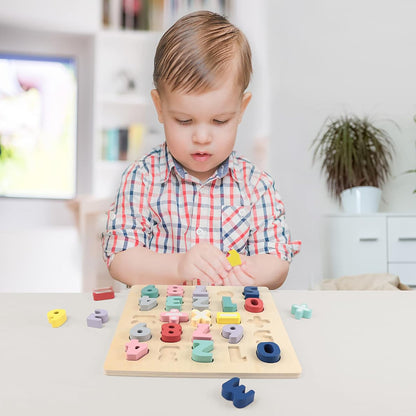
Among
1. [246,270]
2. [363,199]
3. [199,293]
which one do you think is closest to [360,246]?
[363,199]

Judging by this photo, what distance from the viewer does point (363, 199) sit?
204 centimetres

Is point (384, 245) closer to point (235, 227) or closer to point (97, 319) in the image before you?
point (235, 227)

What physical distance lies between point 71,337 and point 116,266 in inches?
14.4

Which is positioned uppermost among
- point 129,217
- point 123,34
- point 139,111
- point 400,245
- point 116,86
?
point 123,34

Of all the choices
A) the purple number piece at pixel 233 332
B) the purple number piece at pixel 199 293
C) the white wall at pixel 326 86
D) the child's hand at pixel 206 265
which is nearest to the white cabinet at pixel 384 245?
the white wall at pixel 326 86

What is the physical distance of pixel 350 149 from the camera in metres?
2.06

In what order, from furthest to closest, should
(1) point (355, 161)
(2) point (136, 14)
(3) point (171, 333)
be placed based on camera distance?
1. (2) point (136, 14)
2. (1) point (355, 161)
3. (3) point (171, 333)

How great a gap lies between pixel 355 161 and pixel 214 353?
1.83 metres

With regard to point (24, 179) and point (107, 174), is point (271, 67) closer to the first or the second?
point (107, 174)

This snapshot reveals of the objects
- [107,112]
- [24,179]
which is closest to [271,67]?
[107,112]

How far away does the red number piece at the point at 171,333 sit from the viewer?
0.40 m

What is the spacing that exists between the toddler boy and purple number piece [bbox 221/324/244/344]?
23 centimetres

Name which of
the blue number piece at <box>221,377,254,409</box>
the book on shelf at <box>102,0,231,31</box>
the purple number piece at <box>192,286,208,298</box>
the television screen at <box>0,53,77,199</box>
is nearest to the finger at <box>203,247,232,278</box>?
the purple number piece at <box>192,286,208,298</box>

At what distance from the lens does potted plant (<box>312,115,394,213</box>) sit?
2.05 m
